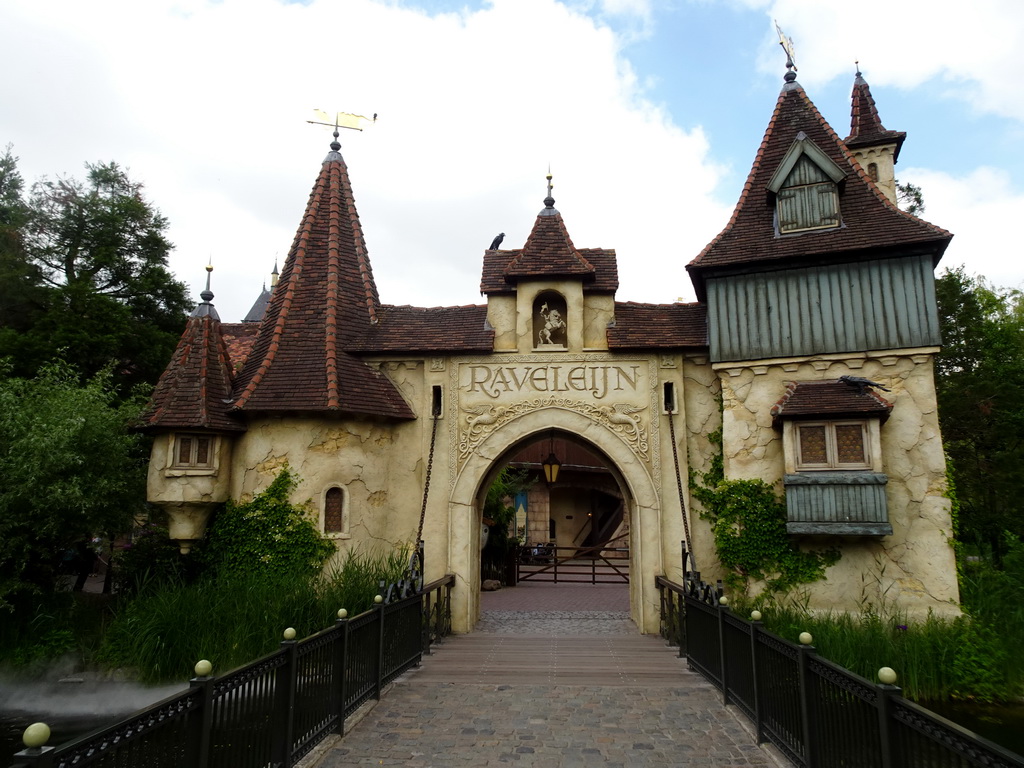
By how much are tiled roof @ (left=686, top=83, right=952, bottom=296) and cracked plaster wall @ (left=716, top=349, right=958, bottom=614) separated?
177cm

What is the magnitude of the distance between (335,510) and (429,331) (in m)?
3.80

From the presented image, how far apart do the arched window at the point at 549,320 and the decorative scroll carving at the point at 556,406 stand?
1230 mm

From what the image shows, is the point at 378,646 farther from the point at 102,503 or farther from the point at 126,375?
the point at 126,375

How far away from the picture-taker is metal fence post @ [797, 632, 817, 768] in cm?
496

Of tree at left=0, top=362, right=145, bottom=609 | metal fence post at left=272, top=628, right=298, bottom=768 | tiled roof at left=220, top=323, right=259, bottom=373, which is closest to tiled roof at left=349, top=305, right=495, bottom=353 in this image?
tree at left=0, top=362, right=145, bottom=609

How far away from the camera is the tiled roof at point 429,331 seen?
12.6 m

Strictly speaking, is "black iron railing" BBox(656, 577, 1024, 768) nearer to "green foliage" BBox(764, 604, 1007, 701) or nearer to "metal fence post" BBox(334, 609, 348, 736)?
"green foliage" BBox(764, 604, 1007, 701)

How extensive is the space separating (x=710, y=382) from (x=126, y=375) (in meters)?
15.6

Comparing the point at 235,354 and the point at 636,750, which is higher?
the point at 235,354

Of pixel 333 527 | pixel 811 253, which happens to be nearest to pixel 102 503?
pixel 333 527

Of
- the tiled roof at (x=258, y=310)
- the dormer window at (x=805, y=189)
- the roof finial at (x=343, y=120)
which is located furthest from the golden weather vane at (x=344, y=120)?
the tiled roof at (x=258, y=310)

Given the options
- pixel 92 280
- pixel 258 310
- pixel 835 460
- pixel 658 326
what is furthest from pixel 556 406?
pixel 258 310

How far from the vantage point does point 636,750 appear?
5836 mm

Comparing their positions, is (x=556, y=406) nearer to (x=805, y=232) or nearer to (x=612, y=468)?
(x=612, y=468)
